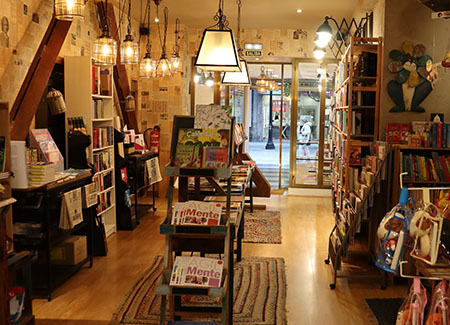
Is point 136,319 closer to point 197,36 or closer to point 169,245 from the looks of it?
point 169,245

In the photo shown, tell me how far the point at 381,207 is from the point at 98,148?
3.20 m

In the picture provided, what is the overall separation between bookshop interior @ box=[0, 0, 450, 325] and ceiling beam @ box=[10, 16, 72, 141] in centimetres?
1

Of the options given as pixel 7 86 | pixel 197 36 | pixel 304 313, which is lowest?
pixel 304 313

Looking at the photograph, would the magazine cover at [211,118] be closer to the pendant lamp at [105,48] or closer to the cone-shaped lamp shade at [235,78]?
the pendant lamp at [105,48]

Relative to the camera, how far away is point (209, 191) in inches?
202

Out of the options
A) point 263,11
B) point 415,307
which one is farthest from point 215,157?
point 263,11

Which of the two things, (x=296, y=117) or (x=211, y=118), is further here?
(x=296, y=117)

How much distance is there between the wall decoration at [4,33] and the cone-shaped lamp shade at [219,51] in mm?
1987

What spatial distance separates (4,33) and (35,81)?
0.49 m

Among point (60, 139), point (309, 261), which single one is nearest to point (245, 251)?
point (309, 261)

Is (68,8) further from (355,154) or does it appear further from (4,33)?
(355,154)

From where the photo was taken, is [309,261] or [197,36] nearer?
[309,261]

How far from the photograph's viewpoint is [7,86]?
450cm

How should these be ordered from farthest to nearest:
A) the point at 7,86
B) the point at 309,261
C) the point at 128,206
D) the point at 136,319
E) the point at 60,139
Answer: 1. the point at 128,206
2. the point at 60,139
3. the point at 309,261
4. the point at 7,86
5. the point at 136,319
